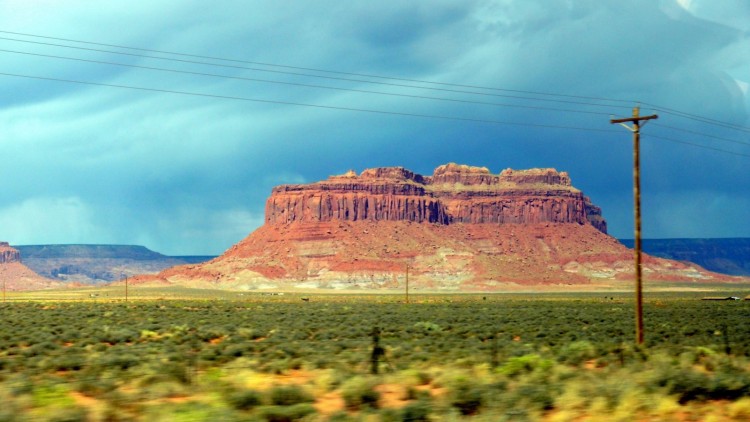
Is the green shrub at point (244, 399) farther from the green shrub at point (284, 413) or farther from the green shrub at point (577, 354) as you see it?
the green shrub at point (577, 354)

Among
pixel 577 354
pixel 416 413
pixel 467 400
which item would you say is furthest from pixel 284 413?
pixel 577 354

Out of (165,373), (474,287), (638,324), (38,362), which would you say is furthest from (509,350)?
(474,287)

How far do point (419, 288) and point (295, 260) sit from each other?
36.0 meters

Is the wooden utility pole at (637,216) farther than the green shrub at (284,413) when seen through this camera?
Yes

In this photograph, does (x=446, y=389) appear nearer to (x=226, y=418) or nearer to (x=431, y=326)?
(x=226, y=418)

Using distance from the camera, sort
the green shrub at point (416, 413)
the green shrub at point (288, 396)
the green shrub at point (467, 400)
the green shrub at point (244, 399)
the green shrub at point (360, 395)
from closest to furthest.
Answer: the green shrub at point (416, 413)
the green shrub at point (244, 399)
the green shrub at point (288, 396)
the green shrub at point (467, 400)
the green shrub at point (360, 395)

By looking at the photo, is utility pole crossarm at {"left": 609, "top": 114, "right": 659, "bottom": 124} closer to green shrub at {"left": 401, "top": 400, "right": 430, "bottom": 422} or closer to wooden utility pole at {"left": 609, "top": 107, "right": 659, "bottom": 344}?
wooden utility pole at {"left": 609, "top": 107, "right": 659, "bottom": 344}

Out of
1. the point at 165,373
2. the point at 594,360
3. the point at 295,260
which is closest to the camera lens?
the point at 165,373

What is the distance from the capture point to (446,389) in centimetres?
1485

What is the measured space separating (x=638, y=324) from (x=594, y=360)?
4290 mm

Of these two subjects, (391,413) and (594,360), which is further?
(594,360)

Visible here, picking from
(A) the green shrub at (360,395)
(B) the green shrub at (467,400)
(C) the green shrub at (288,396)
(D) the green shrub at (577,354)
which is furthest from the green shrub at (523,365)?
(C) the green shrub at (288,396)

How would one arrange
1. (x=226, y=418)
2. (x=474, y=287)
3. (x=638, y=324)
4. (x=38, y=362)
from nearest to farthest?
(x=226, y=418) → (x=38, y=362) → (x=638, y=324) → (x=474, y=287)

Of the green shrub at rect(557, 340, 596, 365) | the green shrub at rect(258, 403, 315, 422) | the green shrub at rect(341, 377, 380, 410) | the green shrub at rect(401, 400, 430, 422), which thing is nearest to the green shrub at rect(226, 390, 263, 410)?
the green shrub at rect(258, 403, 315, 422)
